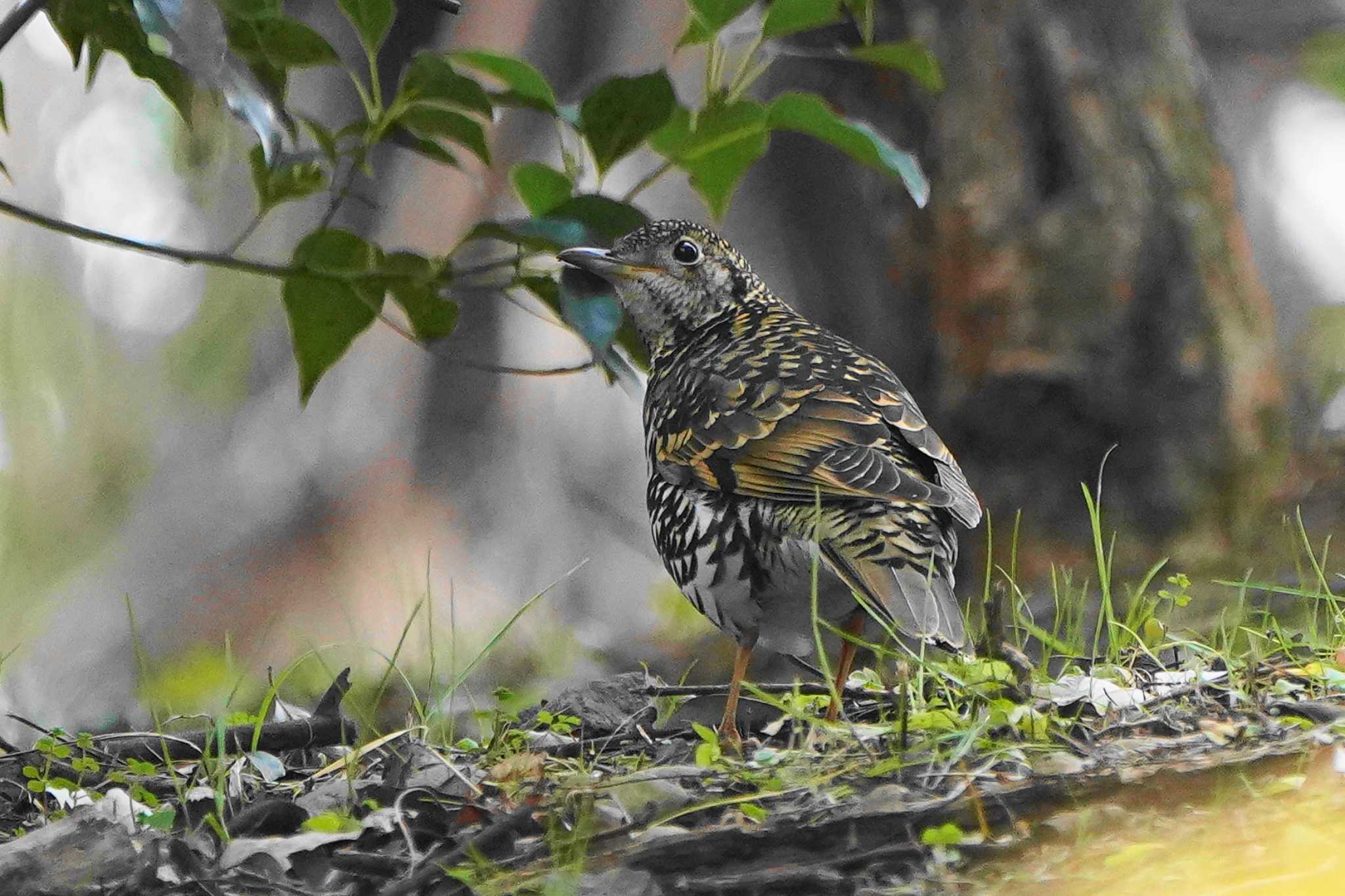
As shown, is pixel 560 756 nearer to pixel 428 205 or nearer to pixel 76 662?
pixel 428 205

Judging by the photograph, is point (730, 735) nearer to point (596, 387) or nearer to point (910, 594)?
→ point (910, 594)

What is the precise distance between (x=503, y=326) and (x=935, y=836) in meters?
4.52

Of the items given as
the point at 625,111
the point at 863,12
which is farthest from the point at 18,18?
the point at 863,12

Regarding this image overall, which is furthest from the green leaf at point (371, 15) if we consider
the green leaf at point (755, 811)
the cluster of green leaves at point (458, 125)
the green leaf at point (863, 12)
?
the green leaf at point (755, 811)

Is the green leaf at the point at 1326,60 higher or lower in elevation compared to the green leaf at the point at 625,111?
higher

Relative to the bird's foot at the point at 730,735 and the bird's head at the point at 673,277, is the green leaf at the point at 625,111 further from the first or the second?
the bird's head at the point at 673,277

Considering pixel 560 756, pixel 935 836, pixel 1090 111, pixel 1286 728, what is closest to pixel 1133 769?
pixel 935 836

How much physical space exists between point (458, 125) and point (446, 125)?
0.06 ft

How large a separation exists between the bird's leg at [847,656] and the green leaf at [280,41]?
1.63 m

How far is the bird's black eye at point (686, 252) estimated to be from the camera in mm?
4023

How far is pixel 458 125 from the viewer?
200 centimetres

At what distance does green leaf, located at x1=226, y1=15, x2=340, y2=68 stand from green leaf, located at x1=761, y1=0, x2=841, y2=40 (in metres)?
0.63

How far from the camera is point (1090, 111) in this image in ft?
17.0

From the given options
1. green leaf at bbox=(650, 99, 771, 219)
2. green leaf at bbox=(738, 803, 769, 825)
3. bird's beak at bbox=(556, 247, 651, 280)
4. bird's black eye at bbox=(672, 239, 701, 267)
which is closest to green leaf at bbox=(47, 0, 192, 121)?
green leaf at bbox=(650, 99, 771, 219)
